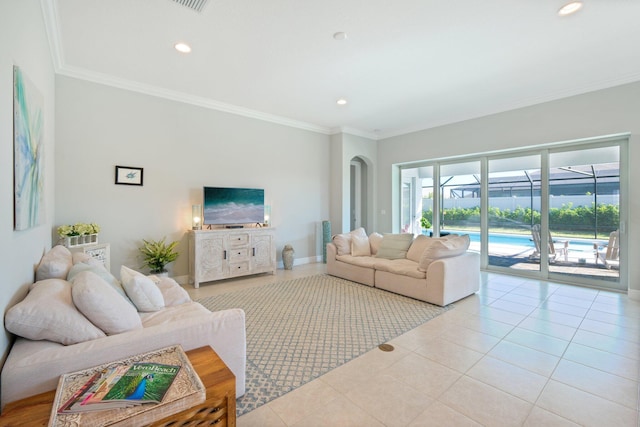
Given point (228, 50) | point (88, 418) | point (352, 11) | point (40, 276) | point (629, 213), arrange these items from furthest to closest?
point (629, 213) < point (228, 50) < point (352, 11) < point (40, 276) < point (88, 418)

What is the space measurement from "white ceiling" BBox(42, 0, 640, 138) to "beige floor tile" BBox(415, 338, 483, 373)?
299 centimetres

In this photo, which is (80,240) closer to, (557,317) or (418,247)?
(418,247)

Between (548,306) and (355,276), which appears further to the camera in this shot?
(355,276)

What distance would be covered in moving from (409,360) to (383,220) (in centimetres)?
481

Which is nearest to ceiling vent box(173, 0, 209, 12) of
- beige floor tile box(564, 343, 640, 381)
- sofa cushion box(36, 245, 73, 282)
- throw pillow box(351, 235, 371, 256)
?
sofa cushion box(36, 245, 73, 282)

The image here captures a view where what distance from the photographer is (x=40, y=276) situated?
2080 millimetres

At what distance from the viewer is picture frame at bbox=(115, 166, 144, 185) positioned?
Result: 405cm

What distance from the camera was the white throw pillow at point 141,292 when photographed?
212 centimetres

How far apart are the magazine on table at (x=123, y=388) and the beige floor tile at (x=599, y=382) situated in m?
2.59

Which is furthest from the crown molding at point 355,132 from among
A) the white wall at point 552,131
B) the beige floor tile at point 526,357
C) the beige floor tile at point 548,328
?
the beige floor tile at point 526,357

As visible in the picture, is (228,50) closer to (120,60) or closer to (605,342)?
(120,60)

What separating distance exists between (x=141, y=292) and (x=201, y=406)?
1248 millimetres

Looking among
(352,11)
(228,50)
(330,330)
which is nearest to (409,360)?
(330,330)

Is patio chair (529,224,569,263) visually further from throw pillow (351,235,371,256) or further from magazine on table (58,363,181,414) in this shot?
magazine on table (58,363,181,414)
